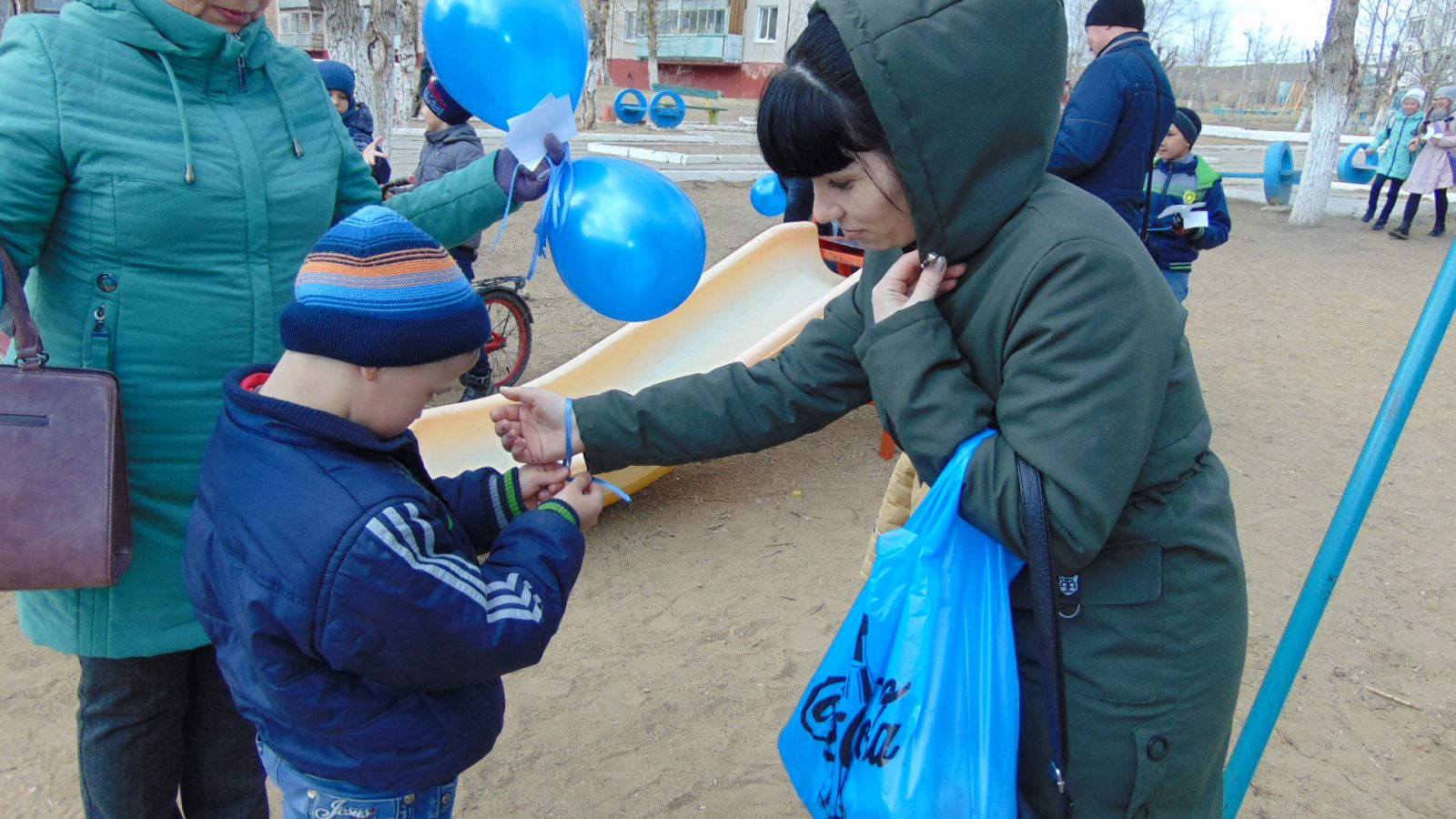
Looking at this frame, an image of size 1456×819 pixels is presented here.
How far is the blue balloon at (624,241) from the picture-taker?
2094mm

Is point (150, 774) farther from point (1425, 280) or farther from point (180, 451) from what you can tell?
point (1425, 280)

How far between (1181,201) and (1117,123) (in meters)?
1.06

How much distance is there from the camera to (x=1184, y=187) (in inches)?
201

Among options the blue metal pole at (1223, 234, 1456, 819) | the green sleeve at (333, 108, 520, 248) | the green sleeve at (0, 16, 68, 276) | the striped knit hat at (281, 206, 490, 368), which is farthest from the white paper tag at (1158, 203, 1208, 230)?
the green sleeve at (0, 16, 68, 276)

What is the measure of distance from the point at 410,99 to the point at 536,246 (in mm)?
23666

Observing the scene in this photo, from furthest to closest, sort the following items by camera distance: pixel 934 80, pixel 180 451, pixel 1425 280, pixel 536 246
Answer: pixel 1425 280 < pixel 536 246 < pixel 180 451 < pixel 934 80

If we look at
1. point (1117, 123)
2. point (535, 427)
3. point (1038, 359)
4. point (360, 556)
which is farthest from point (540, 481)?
point (1117, 123)

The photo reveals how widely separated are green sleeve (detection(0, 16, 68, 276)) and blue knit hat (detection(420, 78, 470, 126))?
337cm

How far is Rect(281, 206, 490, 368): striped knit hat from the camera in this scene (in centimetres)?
127

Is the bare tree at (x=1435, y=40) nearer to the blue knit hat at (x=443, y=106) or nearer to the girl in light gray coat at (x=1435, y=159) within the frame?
the girl in light gray coat at (x=1435, y=159)

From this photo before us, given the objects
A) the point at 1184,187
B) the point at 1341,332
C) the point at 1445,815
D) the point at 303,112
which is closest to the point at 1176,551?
the point at 303,112

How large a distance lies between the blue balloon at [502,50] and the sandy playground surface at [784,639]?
1699 mm

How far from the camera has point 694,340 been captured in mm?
5461

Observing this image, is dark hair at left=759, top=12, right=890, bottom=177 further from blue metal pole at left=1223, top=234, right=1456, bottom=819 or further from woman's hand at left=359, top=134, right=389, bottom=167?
woman's hand at left=359, top=134, right=389, bottom=167
